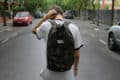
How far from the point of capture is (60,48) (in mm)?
3463

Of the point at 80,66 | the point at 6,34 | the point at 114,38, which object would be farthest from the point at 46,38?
the point at 6,34

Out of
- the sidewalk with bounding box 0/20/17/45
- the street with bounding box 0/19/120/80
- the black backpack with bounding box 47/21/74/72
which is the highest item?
the black backpack with bounding box 47/21/74/72

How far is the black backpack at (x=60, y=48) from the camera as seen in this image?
11.3ft

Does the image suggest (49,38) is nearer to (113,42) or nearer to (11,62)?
(11,62)

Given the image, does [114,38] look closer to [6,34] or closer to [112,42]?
[112,42]

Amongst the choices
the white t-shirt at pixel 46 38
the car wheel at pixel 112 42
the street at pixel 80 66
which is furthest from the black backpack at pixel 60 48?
the car wheel at pixel 112 42

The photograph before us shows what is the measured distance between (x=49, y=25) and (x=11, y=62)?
6.89 m

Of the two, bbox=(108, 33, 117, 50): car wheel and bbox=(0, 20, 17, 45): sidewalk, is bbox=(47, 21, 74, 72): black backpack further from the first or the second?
bbox=(0, 20, 17, 45): sidewalk

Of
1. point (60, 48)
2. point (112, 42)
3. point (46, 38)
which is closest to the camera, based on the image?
point (60, 48)

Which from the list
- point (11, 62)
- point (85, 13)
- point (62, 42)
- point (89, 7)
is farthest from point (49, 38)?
point (85, 13)

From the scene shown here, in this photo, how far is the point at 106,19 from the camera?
119 ft

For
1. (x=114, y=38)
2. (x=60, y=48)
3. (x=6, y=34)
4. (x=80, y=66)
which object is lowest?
(x=6, y=34)

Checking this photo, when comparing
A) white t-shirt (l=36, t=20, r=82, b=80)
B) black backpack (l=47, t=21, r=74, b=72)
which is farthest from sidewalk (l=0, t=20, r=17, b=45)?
black backpack (l=47, t=21, r=74, b=72)

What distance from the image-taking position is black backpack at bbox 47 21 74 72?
343cm
